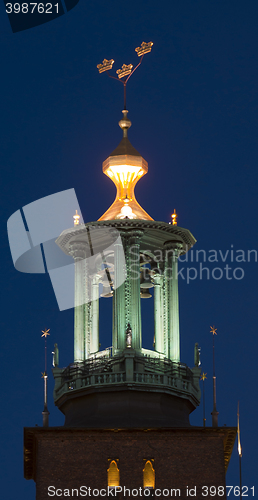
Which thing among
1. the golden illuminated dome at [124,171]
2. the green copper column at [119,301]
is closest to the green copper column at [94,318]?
the green copper column at [119,301]

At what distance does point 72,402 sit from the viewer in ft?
270

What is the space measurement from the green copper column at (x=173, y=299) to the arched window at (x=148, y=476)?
6.62 metres

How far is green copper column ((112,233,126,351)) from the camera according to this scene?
3214 inches

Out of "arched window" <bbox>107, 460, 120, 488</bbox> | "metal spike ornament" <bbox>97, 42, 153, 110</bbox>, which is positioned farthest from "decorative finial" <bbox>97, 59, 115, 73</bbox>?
"arched window" <bbox>107, 460, 120, 488</bbox>

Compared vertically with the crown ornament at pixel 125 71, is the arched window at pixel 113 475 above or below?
below

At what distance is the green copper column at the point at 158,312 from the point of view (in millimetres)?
84125

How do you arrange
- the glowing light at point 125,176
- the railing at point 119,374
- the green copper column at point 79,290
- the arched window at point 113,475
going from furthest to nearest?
the glowing light at point 125,176 → the green copper column at point 79,290 → the railing at point 119,374 → the arched window at point 113,475

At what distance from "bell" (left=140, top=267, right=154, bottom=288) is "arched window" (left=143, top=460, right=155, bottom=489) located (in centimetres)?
1166

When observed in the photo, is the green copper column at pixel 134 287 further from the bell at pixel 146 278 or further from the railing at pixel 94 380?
the bell at pixel 146 278

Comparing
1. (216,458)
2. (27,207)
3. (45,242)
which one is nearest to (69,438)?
(216,458)

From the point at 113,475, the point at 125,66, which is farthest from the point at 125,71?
the point at 113,475

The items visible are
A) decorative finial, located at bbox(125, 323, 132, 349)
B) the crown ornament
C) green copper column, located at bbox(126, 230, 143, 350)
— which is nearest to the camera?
decorative finial, located at bbox(125, 323, 132, 349)

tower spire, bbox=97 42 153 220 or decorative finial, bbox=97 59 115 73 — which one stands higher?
decorative finial, bbox=97 59 115 73

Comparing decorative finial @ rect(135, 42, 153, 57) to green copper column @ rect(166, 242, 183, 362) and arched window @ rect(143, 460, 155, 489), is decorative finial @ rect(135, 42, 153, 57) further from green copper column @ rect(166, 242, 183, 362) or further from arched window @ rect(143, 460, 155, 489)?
arched window @ rect(143, 460, 155, 489)
